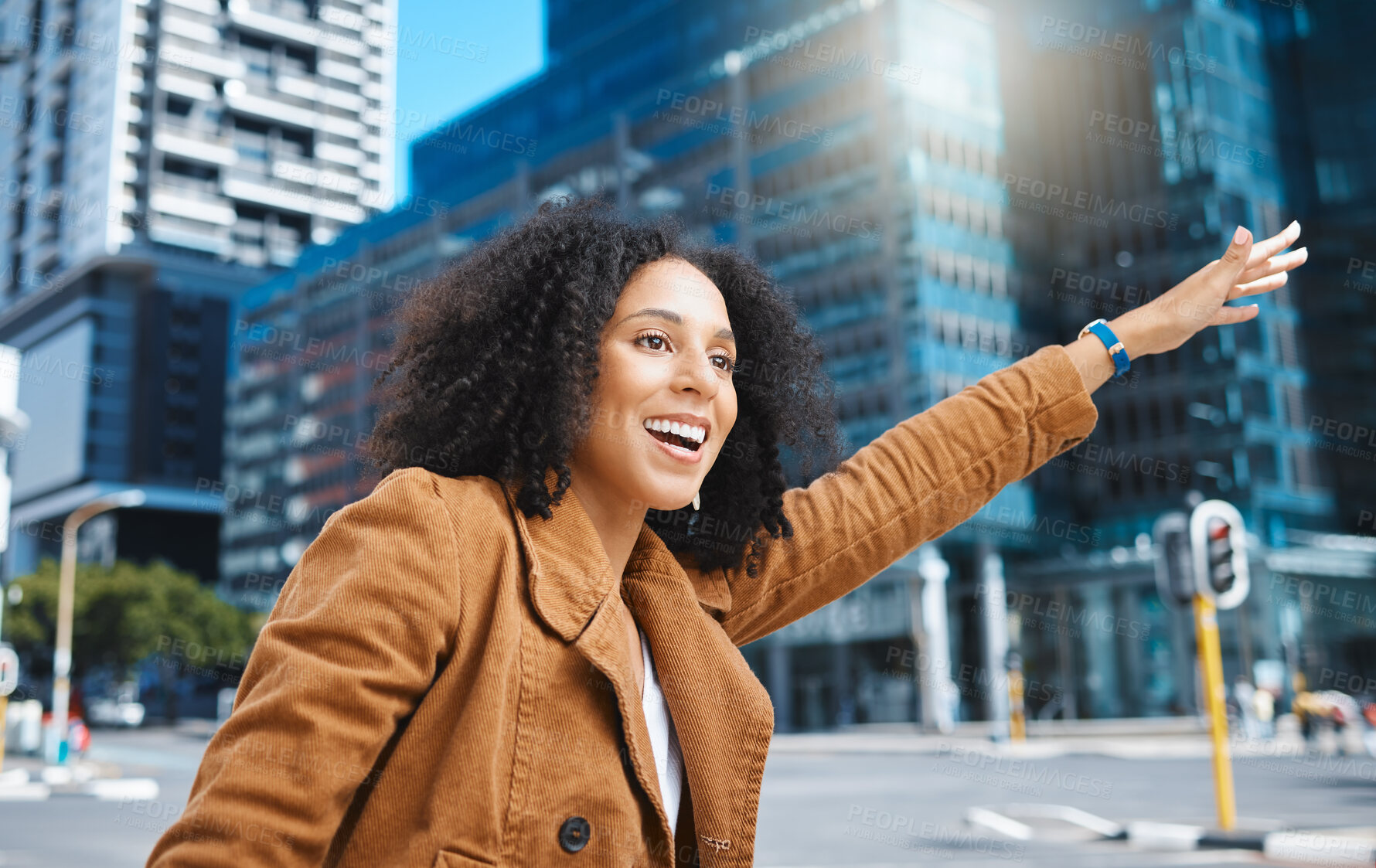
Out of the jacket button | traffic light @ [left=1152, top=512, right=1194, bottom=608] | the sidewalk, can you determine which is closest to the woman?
the jacket button

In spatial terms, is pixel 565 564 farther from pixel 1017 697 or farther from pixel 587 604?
pixel 1017 697

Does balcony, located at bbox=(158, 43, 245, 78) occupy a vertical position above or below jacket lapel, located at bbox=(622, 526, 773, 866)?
above

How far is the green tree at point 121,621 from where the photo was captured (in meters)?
48.2

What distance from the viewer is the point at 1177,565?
37.7ft

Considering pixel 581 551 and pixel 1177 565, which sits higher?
pixel 1177 565

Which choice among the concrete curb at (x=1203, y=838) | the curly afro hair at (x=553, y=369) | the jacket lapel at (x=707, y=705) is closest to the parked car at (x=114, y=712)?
the concrete curb at (x=1203, y=838)

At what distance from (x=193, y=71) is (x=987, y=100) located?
6441 cm

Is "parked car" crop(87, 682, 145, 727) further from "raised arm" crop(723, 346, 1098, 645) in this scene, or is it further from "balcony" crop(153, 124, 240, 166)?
"raised arm" crop(723, 346, 1098, 645)

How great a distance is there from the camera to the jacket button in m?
1.48

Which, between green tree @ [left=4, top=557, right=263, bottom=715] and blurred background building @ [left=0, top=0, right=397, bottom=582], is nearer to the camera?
green tree @ [left=4, top=557, right=263, bottom=715]

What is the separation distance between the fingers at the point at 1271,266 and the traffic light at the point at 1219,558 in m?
9.39

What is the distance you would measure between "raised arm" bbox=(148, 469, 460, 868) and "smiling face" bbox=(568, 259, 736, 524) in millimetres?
393

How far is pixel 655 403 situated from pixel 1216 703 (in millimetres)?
10678

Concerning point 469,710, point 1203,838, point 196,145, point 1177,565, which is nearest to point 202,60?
Result: point 196,145
